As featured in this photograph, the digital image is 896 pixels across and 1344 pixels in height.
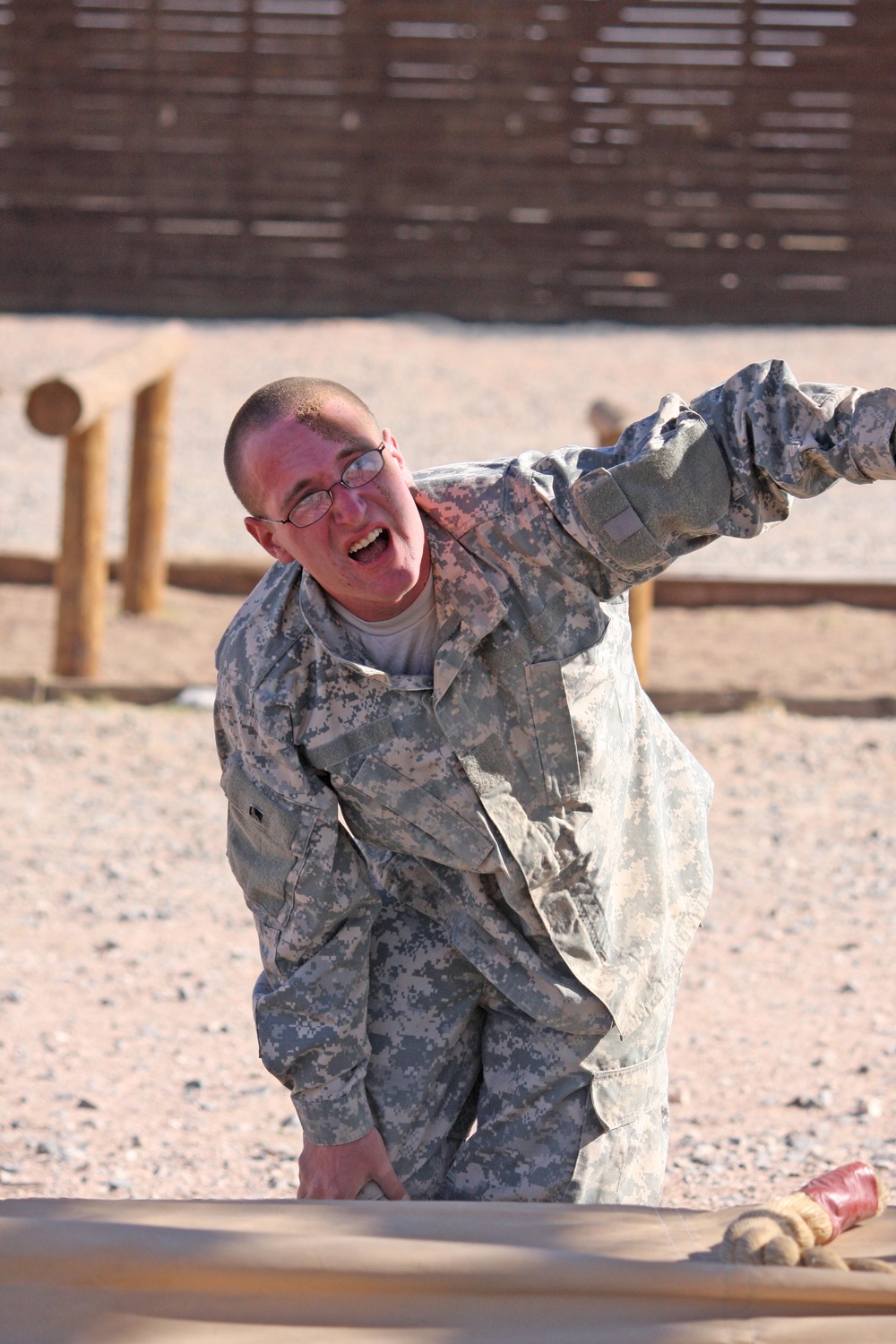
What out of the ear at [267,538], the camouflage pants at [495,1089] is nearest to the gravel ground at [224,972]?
the camouflage pants at [495,1089]

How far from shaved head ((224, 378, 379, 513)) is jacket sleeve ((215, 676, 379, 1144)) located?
307 mm

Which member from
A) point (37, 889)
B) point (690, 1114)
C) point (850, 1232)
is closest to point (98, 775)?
point (37, 889)

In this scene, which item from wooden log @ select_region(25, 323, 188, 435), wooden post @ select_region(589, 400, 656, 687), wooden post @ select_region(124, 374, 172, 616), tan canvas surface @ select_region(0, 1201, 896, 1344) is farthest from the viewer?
wooden post @ select_region(124, 374, 172, 616)

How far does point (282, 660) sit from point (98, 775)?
3.13m

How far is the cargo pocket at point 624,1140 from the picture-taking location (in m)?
2.29

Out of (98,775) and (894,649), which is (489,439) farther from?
(98,775)

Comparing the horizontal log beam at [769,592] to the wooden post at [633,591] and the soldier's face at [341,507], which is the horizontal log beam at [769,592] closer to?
the wooden post at [633,591]

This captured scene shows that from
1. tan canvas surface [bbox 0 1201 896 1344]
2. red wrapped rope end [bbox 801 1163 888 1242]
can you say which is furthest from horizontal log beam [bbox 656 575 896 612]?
tan canvas surface [bbox 0 1201 896 1344]

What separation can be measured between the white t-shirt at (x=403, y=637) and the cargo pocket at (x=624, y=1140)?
24.8 inches

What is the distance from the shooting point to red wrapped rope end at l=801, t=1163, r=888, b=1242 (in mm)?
1563

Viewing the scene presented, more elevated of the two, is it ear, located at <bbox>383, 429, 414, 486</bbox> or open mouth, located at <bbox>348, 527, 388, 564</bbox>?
ear, located at <bbox>383, 429, 414, 486</bbox>

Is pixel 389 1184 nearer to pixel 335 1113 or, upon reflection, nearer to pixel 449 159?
pixel 335 1113

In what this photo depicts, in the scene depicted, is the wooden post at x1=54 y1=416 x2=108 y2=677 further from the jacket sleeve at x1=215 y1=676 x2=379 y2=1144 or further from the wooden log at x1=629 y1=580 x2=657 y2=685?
the jacket sleeve at x1=215 y1=676 x2=379 y2=1144

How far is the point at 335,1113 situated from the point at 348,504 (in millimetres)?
827
